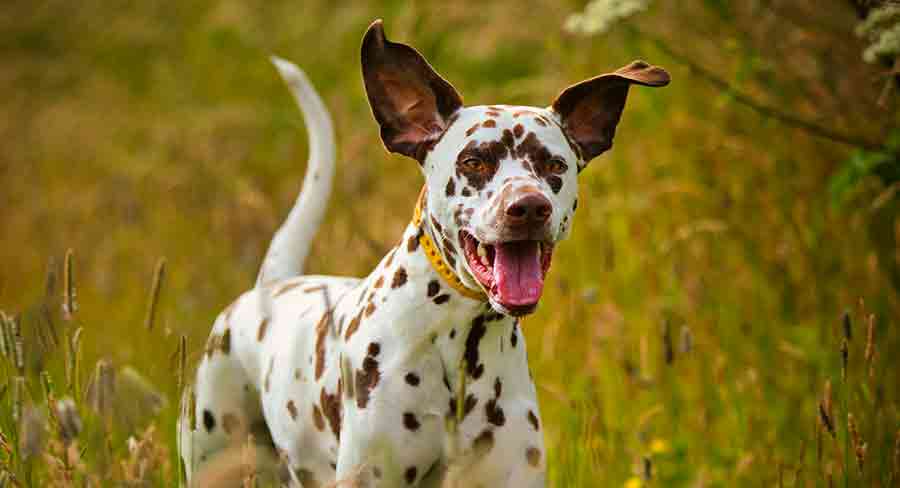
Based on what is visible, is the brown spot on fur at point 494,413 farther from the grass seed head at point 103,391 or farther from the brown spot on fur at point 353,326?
the grass seed head at point 103,391

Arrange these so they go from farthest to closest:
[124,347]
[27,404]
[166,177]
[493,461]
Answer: [166,177] < [124,347] < [493,461] < [27,404]

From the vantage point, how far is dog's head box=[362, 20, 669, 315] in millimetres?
2357

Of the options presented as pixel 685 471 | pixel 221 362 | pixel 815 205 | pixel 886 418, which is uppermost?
pixel 815 205

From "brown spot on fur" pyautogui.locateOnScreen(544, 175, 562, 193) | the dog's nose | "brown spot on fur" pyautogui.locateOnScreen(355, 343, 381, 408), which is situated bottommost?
"brown spot on fur" pyautogui.locateOnScreen(355, 343, 381, 408)

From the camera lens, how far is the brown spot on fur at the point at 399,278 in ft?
8.91

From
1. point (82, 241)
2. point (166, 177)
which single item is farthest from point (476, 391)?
point (166, 177)

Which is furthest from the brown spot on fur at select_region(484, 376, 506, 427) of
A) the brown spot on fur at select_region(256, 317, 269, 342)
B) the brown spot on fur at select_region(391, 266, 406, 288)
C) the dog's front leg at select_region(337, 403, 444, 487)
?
the brown spot on fur at select_region(256, 317, 269, 342)

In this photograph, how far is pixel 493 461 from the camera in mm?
2594

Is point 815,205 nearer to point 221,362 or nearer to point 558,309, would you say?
Result: point 558,309

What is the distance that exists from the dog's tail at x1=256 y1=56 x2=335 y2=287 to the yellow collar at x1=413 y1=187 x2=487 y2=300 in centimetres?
92

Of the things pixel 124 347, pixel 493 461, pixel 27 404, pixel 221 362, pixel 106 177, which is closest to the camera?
pixel 27 404

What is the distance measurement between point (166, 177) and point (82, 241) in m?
1.05

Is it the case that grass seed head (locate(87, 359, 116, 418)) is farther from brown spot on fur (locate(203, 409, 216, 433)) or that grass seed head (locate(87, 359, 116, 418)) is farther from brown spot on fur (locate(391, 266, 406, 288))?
brown spot on fur (locate(203, 409, 216, 433))

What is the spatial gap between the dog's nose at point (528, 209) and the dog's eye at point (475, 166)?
20 cm
